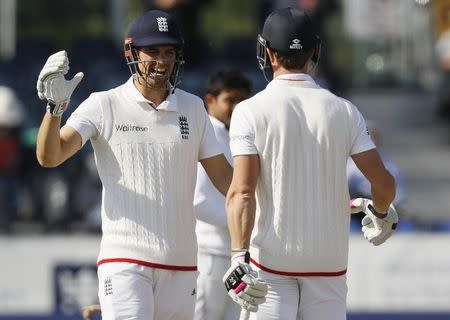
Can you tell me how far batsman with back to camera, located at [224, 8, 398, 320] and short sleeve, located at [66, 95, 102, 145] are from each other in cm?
61

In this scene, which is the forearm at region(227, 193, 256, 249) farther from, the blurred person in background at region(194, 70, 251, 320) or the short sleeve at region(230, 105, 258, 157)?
the blurred person in background at region(194, 70, 251, 320)

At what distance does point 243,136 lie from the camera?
5.51 m

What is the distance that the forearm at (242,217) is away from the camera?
215 inches

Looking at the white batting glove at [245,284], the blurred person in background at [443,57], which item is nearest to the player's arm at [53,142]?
the white batting glove at [245,284]

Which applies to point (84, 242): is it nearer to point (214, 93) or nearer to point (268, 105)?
point (214, 93)

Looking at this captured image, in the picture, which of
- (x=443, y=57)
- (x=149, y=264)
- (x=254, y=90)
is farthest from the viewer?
(x=443, y=57)

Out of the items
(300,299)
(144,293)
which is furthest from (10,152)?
(300,299)

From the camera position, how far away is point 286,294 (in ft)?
18.2

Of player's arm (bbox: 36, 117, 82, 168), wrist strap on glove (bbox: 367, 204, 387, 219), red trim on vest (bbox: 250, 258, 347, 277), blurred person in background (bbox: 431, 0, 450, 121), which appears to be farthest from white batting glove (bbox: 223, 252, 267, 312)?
blurred person in background (bbox: 431, 0, 450, 121)

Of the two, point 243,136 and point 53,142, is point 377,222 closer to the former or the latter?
point 243,136

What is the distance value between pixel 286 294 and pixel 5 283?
591cm

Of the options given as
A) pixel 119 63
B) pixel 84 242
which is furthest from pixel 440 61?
pixel 84 242

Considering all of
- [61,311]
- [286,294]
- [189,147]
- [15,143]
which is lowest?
[61,311]

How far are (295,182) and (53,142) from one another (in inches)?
38.7
